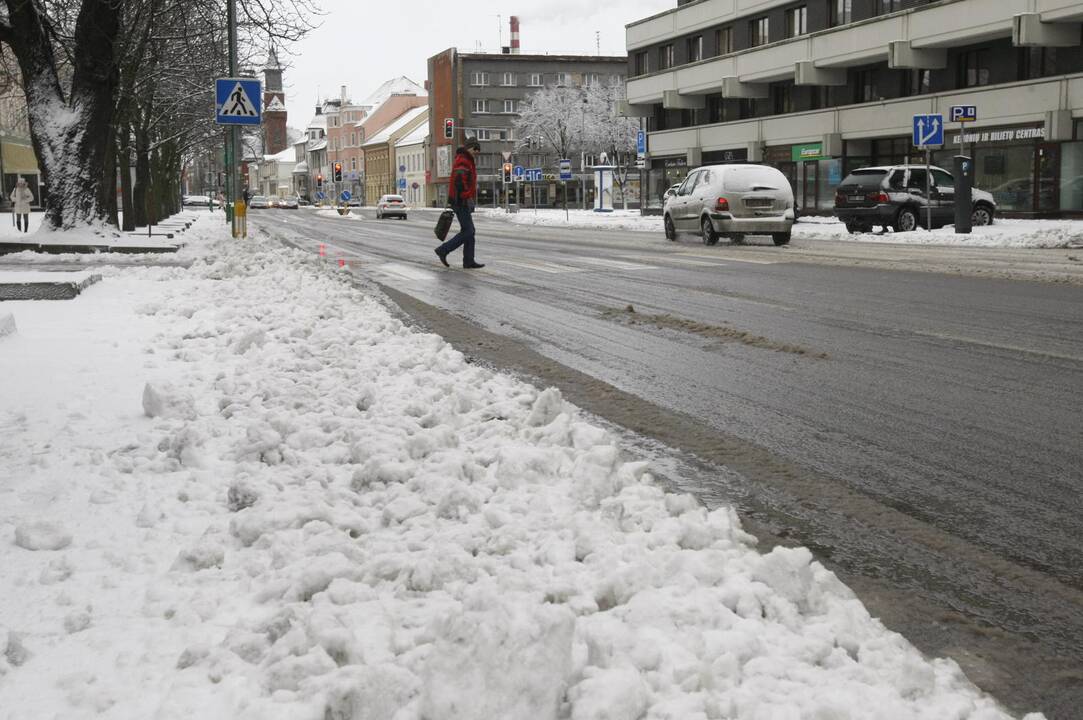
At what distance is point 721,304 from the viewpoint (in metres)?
10.7

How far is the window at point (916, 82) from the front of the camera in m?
41.4

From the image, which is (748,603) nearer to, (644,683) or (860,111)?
(644,683)

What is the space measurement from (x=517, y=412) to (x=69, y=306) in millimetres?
6638

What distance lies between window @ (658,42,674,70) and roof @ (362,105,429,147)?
7075 centimetres

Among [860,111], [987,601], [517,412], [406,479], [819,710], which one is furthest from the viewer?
[860,111]

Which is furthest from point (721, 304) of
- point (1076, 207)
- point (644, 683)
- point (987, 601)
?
point (1076, 207)

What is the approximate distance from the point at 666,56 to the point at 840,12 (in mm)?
16239

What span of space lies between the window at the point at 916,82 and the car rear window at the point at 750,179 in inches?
851

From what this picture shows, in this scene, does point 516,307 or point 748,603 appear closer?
point 748,603

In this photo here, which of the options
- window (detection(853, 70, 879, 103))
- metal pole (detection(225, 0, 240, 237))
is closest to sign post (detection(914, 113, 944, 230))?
metal pole (detection(225, 0, 240, 237))

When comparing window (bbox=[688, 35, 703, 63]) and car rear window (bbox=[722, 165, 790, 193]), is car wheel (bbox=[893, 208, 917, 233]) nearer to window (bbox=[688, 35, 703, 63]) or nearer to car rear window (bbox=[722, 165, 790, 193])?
car rear window (bbox=[722, 165, 790, 193])

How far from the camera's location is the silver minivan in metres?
22.3

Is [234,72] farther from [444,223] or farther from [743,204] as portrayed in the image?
[743,204]

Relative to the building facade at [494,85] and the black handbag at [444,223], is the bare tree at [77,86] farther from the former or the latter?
the building facade at [494,85]
